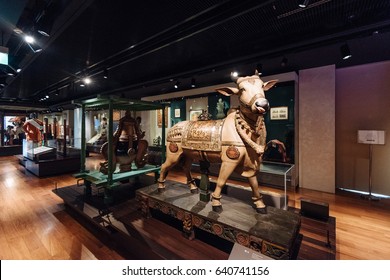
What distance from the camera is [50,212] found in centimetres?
326

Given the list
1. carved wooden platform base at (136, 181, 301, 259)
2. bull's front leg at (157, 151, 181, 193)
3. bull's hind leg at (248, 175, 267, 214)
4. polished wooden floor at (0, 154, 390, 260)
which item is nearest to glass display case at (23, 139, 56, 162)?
polished wooden floor at (0, 154, 390, 260)

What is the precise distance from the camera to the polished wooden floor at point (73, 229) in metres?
2.15

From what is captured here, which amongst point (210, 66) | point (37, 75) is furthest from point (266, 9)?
point (37, 75)

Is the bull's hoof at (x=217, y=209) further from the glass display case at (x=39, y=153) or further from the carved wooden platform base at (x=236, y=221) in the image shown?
the glass display case at (x=39, y=153)

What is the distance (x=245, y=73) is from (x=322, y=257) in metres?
4.72

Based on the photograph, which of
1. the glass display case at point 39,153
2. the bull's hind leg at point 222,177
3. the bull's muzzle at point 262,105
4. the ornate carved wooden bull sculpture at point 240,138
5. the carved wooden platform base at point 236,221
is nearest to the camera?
the carved wooden platform base at point 236,221

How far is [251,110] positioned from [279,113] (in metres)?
3.62

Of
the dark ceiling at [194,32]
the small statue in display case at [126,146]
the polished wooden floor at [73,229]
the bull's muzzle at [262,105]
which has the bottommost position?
the polished wooden floor at [73,229]

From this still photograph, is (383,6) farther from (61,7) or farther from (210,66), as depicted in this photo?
(61,7)

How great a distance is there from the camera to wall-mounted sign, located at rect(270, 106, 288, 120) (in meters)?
4.77

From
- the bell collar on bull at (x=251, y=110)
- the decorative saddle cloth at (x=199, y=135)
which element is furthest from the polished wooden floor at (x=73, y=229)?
the bell collar on bull at (x=251, y=110)

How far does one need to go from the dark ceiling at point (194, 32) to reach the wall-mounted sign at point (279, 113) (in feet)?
3.62

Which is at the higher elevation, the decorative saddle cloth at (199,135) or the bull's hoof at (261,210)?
the decorative saddle cloth at (199,135)

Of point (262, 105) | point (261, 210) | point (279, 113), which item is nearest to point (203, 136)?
point (262, 105)
